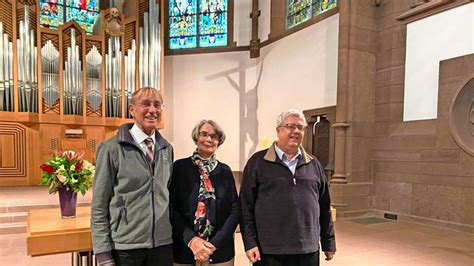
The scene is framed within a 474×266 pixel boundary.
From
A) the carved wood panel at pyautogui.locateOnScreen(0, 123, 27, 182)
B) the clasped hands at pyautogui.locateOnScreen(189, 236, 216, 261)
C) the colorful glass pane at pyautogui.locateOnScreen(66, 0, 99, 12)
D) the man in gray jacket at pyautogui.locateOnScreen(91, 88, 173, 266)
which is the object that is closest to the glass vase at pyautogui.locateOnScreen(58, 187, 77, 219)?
the man in gray jacket at pyautogui.locateOnScreen(91, 88, 173, 266)

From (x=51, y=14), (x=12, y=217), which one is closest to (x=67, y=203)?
(x=12, y=217)

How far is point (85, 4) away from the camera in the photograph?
847cm

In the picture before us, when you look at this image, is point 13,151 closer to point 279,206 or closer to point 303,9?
point 303,9

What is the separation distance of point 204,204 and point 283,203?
0.37 m

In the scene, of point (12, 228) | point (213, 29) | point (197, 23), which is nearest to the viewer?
point (12, 228)

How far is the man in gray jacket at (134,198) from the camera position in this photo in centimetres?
148

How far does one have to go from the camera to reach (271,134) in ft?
26.0

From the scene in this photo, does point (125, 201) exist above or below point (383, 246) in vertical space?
above

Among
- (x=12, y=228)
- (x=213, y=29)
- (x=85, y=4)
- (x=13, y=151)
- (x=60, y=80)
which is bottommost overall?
(x=12, y=228)

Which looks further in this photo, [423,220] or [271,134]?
[271,134]

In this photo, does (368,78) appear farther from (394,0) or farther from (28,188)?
(28,188)

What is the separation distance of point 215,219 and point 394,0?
5.36 meters

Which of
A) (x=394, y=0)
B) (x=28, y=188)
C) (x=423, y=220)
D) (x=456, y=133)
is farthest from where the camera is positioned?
(x=28, y=188)

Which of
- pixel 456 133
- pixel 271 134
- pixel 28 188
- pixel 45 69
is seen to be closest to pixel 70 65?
pixel 45 69
